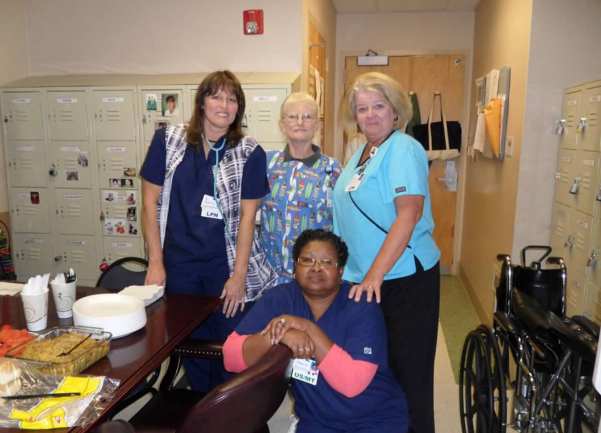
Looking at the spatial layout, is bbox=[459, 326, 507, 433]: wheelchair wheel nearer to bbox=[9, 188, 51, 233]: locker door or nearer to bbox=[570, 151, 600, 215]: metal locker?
bbox=[570, 151, 600, 215]: metal locker

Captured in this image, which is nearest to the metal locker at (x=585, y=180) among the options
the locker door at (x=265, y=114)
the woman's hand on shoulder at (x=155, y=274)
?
the locker door at (x=265, y=114)

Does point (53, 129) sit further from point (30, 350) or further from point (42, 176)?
point (30, 350)

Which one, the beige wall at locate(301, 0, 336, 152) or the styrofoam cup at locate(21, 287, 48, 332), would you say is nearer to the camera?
the styrofoam cup at locate(21, 287, 48, 332)

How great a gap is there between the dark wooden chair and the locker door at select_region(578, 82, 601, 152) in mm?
2024

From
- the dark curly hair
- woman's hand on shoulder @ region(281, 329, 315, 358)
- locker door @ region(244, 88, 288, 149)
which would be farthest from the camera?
locker door @ region(244, 88, 288, 149)

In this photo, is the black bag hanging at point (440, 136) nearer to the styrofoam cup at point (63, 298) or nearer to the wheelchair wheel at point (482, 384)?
the wheelchair wheel at point (482, 384)

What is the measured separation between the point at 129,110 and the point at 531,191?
105 inches

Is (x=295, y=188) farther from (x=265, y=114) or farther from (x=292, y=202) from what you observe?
(x=265, y=114)

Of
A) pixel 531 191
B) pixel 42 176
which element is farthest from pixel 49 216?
pixel 531 191

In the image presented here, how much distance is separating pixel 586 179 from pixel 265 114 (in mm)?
1891

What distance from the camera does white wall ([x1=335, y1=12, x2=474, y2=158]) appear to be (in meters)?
5.06

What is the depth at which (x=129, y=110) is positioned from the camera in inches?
132

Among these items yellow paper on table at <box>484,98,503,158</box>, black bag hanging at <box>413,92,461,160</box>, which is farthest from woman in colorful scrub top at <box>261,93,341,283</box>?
black bag hanging at <box>413,92,461,160</box>

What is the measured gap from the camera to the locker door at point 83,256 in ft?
11.7
